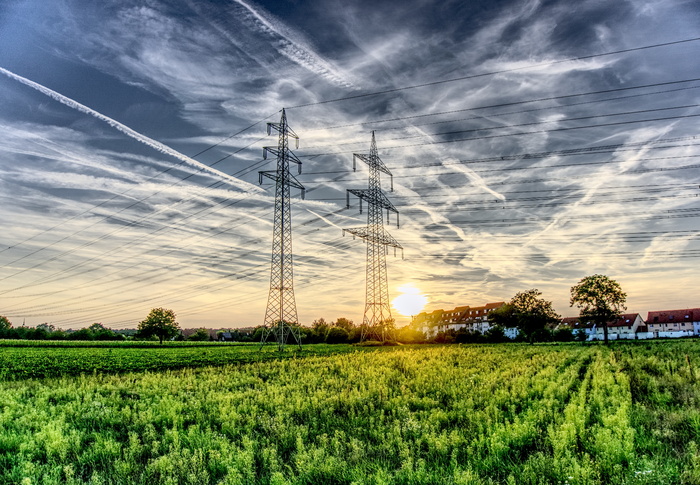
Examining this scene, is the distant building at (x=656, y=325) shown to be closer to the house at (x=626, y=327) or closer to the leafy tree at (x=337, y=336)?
the house at (x=626, y=327)

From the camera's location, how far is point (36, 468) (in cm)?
870

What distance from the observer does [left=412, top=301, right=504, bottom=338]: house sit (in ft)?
495

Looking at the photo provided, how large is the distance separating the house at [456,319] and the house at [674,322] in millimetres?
45577

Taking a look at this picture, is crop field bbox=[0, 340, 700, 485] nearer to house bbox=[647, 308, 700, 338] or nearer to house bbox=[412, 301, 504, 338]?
house bbox=[412, 301, 504, 338]

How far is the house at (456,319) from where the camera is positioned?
495ft

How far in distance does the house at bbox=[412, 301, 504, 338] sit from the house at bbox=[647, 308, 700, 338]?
45.6 m

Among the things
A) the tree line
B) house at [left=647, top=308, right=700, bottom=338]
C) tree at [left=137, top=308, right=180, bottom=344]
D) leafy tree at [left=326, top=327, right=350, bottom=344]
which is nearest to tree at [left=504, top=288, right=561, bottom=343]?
the tree line

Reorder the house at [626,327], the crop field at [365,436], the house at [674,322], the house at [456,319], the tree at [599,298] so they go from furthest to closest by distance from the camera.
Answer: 1. the house at [456,319]
2. the house at [626,327]
3. the house at [674,322]
4. the tree at [599,298]
5. the crop field at [365,436]

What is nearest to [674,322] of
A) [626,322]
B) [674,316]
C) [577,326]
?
[674,316]

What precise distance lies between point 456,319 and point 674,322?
6966cm

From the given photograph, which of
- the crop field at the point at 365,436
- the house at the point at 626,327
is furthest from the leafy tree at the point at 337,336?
the house at the point at 626,327

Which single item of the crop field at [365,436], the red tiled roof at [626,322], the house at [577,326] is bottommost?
the house at [577,326]

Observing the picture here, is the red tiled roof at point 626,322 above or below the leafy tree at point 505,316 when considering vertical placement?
below

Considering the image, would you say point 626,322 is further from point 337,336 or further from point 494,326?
point 337,336
